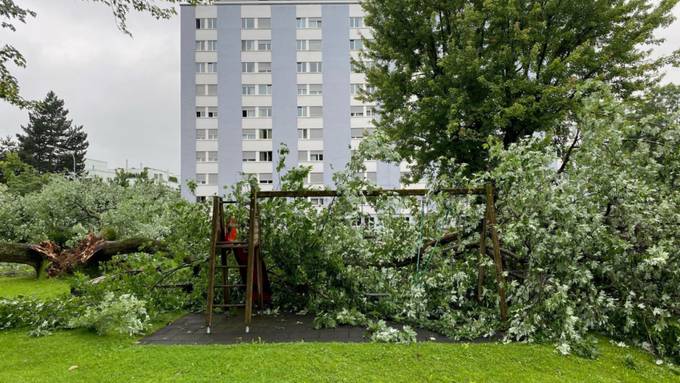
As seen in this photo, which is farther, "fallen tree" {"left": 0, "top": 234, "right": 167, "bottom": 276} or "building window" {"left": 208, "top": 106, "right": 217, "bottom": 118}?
"building window" {"left": 208, "top": 106, "right": 217, "bottom": 118}

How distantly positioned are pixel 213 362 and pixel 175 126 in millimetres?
32932

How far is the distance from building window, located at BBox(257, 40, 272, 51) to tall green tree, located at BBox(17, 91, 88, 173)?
21921 millimetres

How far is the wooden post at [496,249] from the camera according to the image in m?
4.42

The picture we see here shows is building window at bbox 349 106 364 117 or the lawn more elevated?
building window at bbox 349 106 364 117

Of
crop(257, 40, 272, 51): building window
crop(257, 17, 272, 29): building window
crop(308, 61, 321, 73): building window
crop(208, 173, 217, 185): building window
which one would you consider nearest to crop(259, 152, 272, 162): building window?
crop(208, 173, 217, 185): building window

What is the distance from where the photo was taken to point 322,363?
3.42m

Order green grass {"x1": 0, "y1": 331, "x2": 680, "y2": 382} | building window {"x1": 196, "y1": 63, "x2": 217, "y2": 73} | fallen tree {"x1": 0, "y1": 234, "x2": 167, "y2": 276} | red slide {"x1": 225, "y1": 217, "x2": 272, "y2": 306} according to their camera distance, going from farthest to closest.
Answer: building window {"x1": 196, "y1": 63, "x2": 217, "y2": 73}, fallen tree {"x1": 0, "y1": 234, "x2": 167, "y2": 276}, red slide {"x1": 225, "y1": 217, "x2": 272, "y2": 306}, green grass {"x1": 0, "y1": 331, "x2": 680, "y2": 382}

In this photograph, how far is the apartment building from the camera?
32031 millimetres

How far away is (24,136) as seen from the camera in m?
39.5

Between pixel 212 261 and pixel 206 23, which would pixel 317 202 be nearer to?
pixel 212 261

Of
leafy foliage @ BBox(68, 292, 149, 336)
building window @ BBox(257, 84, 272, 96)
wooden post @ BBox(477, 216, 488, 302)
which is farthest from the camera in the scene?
building window @ BBox(257, 84, 272, 96)

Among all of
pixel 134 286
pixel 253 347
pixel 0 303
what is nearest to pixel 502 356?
pixel 253 347

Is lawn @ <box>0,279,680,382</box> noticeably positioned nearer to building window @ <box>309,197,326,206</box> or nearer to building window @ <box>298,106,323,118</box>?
building window @ <box>309,197,326,206</box>

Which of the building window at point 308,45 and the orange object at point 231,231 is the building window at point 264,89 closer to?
the building window at point 308,45
